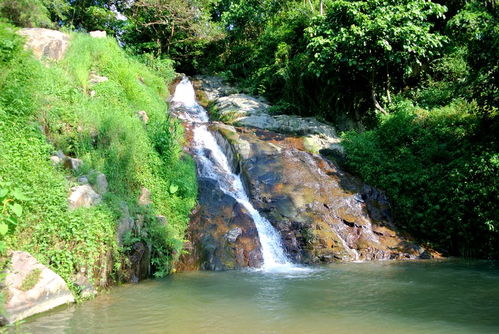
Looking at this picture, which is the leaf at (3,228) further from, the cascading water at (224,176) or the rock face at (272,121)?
the rock face at (272,121)

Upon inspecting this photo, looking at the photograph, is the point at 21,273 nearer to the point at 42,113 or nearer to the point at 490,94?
the point at 42,113

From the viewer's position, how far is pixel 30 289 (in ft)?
17.8

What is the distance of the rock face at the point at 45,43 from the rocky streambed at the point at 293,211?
5.18 m

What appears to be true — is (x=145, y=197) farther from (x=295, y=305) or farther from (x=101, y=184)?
(x=295, y=305)

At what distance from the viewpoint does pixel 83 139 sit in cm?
883

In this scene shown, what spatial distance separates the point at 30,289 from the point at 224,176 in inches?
276

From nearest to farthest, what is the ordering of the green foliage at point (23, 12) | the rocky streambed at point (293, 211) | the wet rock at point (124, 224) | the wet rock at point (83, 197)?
the wet rock at point (83, 197), the wet rock at point (124, 224), the rocky streambed at point (293, 211), the green foliage at point (23, 12)

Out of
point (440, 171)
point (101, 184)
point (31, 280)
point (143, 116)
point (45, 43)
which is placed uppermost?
point (45, 43)

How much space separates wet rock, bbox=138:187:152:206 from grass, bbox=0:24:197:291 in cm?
13

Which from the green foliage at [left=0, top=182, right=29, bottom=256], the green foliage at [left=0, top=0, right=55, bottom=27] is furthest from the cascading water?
the green foliage at [left=0, top=0, right=55, bottom=27]

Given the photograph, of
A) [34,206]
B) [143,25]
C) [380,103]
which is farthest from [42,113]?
[143,25]

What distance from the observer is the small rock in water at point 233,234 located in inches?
366

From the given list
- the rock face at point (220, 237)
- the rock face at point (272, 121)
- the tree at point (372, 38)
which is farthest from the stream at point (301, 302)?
the tree at point (372, 38)

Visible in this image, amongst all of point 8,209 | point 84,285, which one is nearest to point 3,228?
point 8,209
